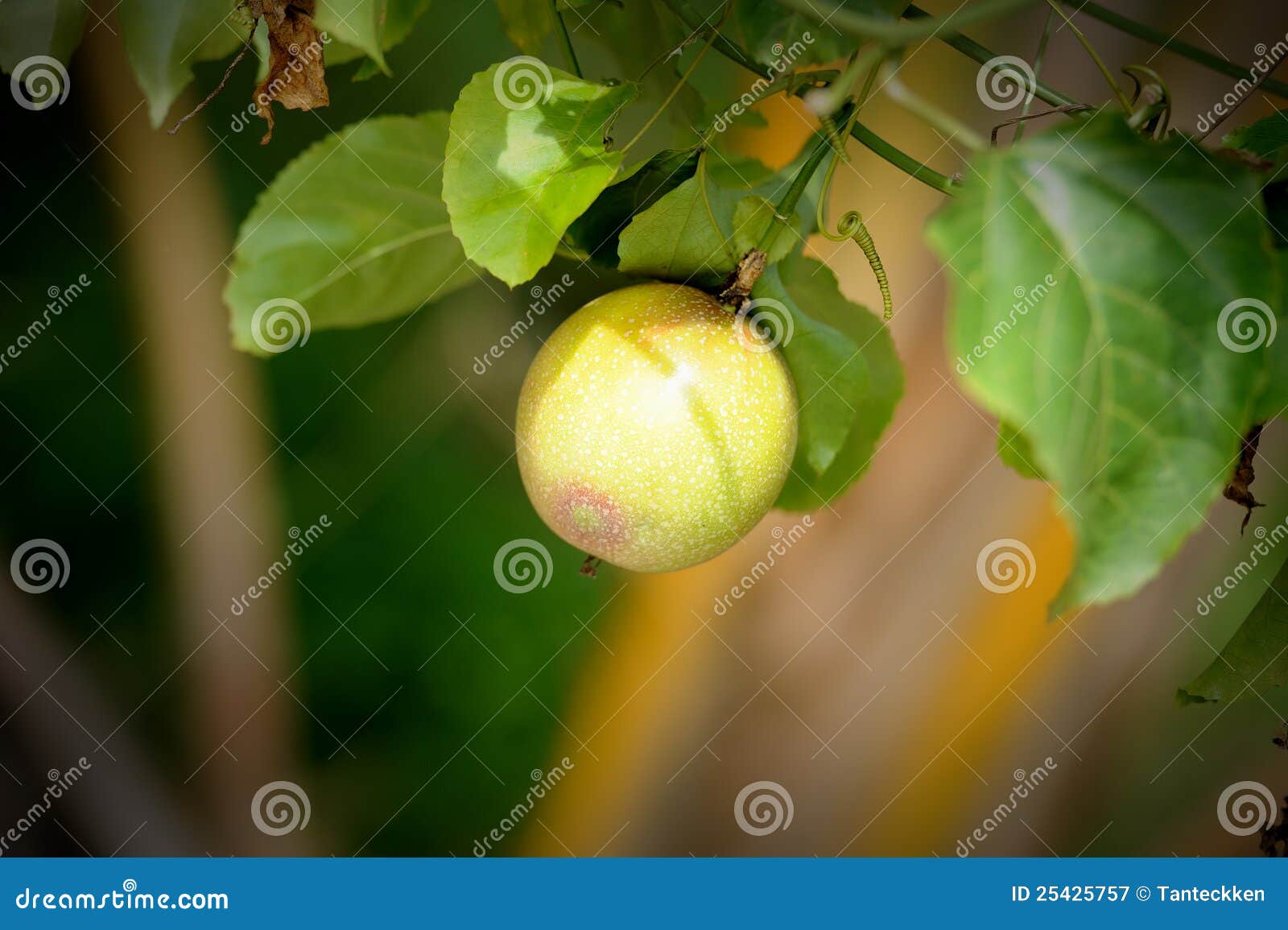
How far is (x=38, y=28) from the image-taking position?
45cm

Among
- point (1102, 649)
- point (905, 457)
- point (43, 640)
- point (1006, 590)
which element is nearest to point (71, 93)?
point (43, 640)

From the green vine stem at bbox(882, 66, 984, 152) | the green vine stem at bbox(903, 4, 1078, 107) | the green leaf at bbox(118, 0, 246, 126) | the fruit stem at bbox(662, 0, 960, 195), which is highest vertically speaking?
the green vine stem at bbox(903, 4, 1078, 107)

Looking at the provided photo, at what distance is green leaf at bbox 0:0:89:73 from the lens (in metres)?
0.45

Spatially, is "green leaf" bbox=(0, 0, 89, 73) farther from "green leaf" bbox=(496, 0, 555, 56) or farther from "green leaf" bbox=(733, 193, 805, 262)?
"green leaf" bbox=(733, 193, 805, 262)

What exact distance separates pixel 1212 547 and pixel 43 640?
0.92 metres

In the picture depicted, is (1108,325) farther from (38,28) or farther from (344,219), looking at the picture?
(38,28)

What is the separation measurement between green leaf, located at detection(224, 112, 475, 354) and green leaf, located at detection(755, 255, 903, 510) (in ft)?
0.56

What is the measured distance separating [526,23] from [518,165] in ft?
0.47

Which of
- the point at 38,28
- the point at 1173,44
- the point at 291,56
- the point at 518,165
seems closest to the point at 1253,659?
the point at 1173,44

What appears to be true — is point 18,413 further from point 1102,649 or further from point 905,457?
point 1102,649

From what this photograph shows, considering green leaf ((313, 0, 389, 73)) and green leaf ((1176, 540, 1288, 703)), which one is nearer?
green leaf ((313, 0, 389, 73))

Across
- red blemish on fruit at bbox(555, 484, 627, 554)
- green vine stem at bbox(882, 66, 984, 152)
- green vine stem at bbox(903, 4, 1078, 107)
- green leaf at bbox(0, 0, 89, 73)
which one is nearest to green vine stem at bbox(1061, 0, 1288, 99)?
green vine stem at bbox(903, 4, 1078, 107)

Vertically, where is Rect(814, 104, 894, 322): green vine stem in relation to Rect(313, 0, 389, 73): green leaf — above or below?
above

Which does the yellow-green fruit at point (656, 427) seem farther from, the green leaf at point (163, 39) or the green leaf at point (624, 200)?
the green leaf at point (163, 39)
